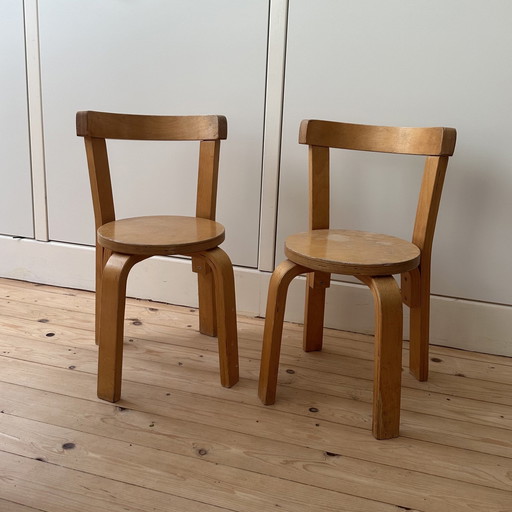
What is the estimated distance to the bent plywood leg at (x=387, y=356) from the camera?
1.19 metres

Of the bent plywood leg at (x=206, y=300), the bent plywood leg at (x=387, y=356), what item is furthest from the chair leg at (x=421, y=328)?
the bent plywood leg at (x=206, y=300)

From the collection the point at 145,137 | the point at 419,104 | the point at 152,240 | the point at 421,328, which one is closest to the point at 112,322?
the point at 152,240

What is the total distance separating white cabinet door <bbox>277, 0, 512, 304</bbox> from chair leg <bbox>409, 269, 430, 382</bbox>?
279mm

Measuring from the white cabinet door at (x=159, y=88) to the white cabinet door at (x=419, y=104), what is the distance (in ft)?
0.52

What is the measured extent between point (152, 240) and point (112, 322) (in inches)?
8.9

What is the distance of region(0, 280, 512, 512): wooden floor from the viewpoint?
3.39 feet

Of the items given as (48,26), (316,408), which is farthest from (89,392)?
(48,26)

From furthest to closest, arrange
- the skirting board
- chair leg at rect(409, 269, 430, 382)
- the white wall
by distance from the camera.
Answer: the skirting board < the white wall < chair leg at rect(409, 269, 430, 382)

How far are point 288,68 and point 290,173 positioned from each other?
33cm

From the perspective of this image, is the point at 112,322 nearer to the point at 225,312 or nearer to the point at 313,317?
the point at 225,312

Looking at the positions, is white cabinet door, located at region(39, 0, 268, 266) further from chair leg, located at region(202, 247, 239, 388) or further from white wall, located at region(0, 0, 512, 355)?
chair leg, located at region(202, 247, 239, 388)

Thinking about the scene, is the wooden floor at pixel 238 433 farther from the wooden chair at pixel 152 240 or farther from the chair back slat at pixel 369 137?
the chair back slat at pixel 369 137

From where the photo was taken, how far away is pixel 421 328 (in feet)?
4.83

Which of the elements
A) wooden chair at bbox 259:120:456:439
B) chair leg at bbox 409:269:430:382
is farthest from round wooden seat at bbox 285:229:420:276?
chair leg at bbox 409:269:430:382
